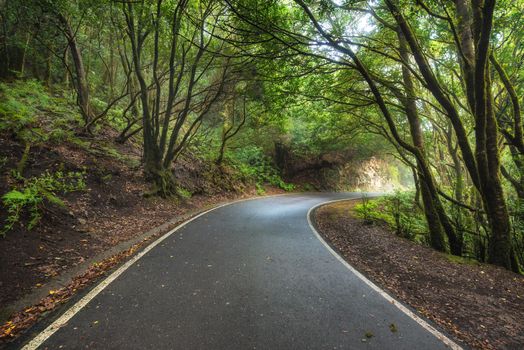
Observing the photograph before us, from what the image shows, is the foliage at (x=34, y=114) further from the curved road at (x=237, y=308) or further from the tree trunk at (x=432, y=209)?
the tree trunk at (x=432, y=209)

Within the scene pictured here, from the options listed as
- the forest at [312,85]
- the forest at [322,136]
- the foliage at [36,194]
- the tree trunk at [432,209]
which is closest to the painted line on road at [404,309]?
the forest at [322,136]

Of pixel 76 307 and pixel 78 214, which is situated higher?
pixel 78 214

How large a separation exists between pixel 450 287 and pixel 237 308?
3882 mm

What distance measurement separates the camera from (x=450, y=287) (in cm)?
468

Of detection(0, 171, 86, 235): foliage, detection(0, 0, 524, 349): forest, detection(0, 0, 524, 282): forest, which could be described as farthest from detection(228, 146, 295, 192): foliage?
detection(0, 171, 86, 235): foliage

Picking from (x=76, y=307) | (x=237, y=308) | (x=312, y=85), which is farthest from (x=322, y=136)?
(x=76, y=307)

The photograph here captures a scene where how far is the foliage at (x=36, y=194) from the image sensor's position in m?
5.09

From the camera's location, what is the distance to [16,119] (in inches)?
319

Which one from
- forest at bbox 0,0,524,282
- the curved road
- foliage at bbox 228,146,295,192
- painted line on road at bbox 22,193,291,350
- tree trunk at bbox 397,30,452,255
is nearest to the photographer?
painted line on road at bbox 22,193,291,350

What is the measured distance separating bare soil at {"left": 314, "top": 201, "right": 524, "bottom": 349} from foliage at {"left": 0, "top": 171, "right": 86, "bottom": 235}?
6.89 metres

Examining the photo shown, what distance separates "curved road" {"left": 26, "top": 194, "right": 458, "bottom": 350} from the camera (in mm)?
2949

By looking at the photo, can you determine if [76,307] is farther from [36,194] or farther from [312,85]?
[312,85]

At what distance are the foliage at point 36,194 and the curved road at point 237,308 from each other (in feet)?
8.04

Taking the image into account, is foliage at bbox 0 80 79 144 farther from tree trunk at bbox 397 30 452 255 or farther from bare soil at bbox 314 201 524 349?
tree trunk at bbox 397 30 452 255
